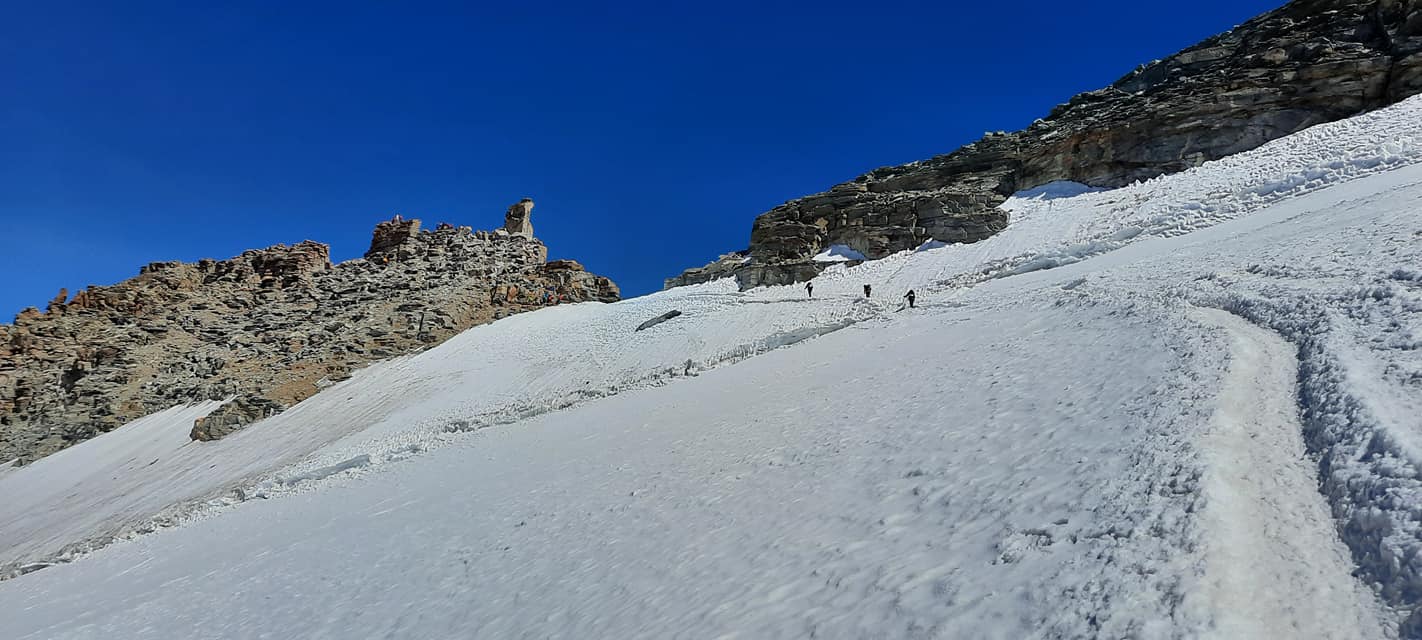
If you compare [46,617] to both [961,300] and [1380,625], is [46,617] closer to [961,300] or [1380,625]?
[1380,625]

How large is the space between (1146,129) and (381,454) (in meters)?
43.4

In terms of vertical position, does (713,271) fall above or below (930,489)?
above

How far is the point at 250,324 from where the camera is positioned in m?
41.7

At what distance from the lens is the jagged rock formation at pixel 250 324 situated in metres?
34.2

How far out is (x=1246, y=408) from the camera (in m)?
5.76

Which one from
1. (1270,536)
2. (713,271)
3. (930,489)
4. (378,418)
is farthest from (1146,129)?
(378,418)

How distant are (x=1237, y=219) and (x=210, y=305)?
59907 millimetres

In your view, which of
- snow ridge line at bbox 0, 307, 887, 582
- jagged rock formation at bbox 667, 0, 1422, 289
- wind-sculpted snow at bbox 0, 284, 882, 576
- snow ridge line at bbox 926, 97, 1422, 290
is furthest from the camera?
jagged rock formation at bbox 667, 0, 1422, 289

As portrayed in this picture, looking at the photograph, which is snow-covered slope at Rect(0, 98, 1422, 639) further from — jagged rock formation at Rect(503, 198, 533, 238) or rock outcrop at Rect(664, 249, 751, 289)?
jagged rock formation at Rect(503, 198, 533, 238)

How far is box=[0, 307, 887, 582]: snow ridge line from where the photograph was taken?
16.8 metres

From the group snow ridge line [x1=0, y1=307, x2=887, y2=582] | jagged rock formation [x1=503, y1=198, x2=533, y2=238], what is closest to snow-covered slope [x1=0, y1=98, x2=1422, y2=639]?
snow ridge line [x1=0, y1=307, x2=887, y2=582]

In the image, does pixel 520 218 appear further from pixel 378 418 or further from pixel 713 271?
pixel 378 418

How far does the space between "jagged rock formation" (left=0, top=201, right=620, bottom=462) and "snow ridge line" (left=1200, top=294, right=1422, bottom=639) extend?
34.2 m

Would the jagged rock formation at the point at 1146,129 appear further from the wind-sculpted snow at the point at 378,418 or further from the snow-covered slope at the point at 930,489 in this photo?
the snow-covered slope at the point at 930,489
